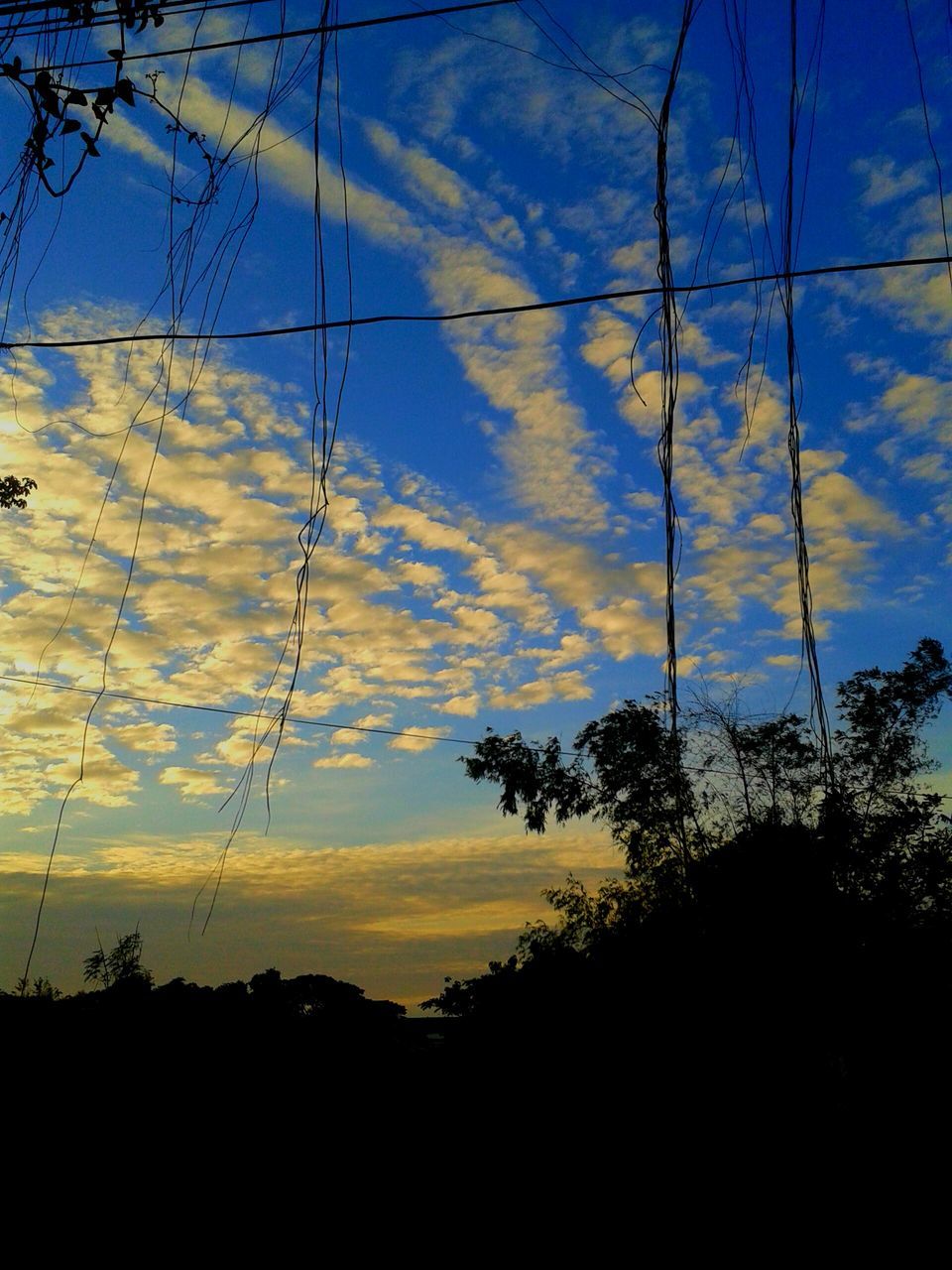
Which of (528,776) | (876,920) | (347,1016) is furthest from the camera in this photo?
(528,776)

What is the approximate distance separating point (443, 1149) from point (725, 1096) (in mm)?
2008

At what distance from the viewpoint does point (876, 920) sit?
11.7 metres

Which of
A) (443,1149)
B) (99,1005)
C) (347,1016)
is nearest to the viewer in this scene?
(443,1149)

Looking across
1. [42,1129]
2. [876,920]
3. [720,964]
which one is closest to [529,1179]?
[42,1129]

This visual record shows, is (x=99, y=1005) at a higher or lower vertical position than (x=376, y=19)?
lower

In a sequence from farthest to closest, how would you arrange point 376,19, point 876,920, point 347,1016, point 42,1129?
1. point 876,920
2. point 347,1016
3. point 42,1129
4. point 376,19

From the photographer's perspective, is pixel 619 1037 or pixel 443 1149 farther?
pixel 619 1037

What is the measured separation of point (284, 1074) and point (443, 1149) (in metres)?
1.01

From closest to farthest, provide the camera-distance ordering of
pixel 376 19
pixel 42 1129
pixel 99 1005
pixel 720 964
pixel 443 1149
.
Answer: pixel 376 19 < pixel 42 1129 < pixel 443 1149 < pixel 99 1005 < pixel 720 964

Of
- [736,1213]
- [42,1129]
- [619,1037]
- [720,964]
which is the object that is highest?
[720,964]

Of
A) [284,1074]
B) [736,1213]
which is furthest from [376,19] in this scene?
A: [736,1213]

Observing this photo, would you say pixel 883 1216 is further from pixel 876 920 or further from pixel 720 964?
pixel 876 920

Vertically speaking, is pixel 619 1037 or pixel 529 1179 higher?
pixel 619 1037

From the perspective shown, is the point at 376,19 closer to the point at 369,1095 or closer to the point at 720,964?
the point at 369,1095
